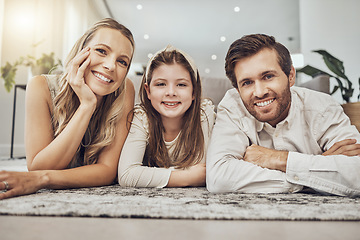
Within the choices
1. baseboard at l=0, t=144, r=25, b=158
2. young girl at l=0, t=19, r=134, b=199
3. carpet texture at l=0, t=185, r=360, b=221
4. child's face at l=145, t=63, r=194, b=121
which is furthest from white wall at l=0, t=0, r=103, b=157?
carpet texture at l=0, t=185, r=360, b=221

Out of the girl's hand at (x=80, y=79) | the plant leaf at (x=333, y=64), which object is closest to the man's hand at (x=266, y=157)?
the girl's hand at (x=80, y=79)

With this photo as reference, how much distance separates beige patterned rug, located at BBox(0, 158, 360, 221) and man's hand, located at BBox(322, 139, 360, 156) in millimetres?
163

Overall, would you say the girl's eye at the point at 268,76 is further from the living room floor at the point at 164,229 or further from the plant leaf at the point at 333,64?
the plant leaf at the point at 333,64

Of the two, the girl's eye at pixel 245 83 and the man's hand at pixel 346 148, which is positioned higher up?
the girl's eye at pixel 245 83

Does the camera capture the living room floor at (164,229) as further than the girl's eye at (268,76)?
No

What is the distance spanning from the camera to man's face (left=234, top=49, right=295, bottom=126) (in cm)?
105

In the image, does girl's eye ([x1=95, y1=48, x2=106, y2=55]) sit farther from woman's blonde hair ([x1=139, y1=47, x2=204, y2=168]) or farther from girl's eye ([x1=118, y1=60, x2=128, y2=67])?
woman's blonde hair ([x1=139, y1=47, x2=204, y2=168])

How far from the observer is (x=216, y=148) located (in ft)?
3.51

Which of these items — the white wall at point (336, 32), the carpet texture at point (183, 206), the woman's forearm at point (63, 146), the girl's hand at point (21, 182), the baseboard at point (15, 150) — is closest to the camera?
the carpet texture at point (183, 206)

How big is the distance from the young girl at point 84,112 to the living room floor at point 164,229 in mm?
422

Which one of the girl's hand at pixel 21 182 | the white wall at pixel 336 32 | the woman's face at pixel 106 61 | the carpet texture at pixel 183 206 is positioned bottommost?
the carpet texture at pixel 183 206

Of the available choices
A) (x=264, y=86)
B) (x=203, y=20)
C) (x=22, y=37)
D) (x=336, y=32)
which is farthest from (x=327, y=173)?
(x=203, y=20)

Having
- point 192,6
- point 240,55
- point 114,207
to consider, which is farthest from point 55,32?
point 114,207

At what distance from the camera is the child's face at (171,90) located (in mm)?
1202
